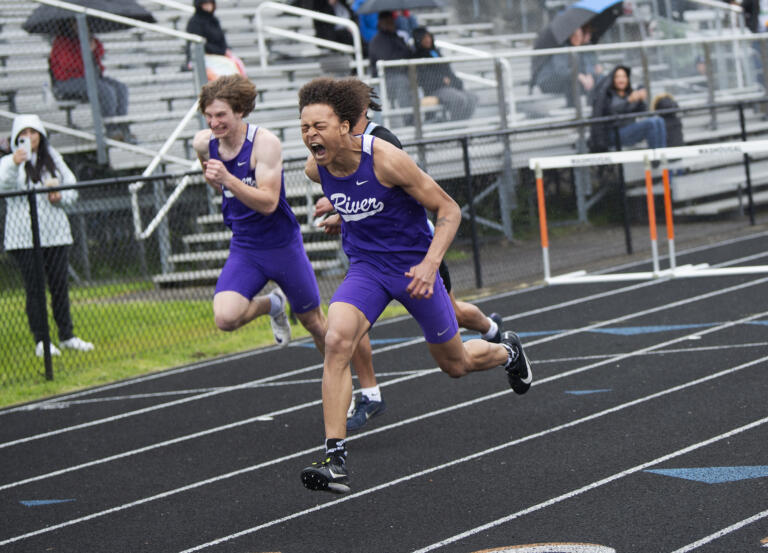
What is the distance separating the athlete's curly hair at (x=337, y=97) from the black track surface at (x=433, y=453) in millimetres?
1830

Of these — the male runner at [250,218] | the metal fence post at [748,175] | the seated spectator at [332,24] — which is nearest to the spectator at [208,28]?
the seated spectator at [332,24]

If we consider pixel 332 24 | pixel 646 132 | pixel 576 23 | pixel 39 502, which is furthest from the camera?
pixel 332 24

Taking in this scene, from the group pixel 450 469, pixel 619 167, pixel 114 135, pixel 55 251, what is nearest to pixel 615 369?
pixel 450 469

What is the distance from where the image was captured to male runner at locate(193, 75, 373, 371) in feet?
23.2

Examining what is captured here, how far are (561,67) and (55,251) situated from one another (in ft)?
26.4

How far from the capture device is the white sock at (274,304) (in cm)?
808

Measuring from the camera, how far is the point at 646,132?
14.6 metres

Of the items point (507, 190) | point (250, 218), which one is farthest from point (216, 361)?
point (507, 190)

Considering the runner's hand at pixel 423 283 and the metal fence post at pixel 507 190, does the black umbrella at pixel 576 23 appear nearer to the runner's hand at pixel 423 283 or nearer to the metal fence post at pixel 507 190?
the metal fence post at pixel 507 190

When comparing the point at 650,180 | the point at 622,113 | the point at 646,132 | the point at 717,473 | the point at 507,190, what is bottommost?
the point at 717,473

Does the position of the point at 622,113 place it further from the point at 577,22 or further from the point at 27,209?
the point at 27,209

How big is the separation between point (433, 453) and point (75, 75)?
8872mm

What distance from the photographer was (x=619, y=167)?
13.6 metres

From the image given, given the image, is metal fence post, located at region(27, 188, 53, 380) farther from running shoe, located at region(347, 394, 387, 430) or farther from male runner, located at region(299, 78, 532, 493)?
male runner, located at region(299, 78, 532, 493)
